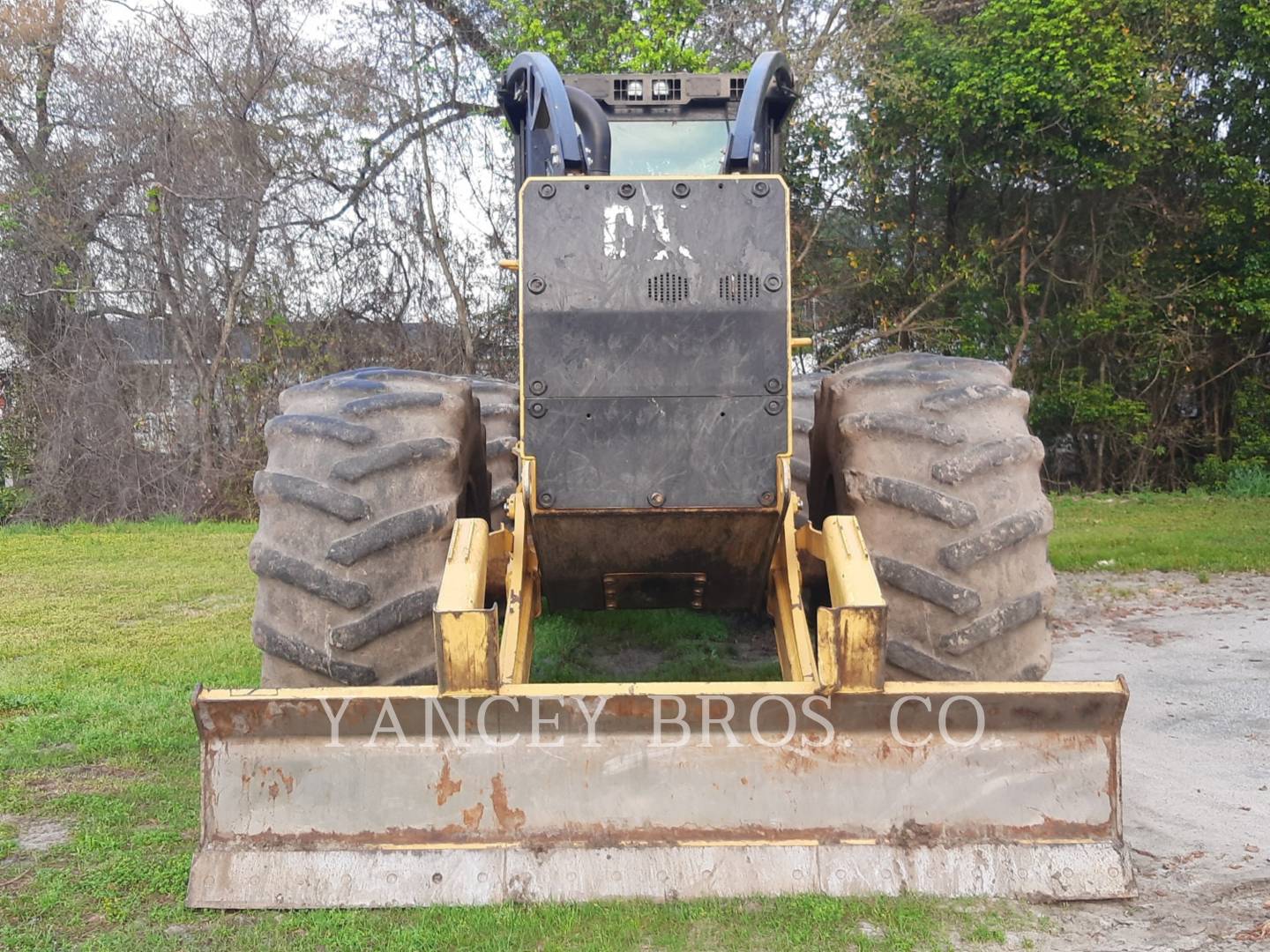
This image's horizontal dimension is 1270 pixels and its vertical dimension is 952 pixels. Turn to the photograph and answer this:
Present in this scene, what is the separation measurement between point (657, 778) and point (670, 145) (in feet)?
8.82

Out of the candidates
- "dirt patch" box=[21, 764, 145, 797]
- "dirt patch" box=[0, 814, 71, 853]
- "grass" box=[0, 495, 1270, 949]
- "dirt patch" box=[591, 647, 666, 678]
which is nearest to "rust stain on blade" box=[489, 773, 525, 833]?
"grass" box=[0, 495, 1270, 949]

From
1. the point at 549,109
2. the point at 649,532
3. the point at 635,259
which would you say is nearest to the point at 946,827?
the point at 649,532

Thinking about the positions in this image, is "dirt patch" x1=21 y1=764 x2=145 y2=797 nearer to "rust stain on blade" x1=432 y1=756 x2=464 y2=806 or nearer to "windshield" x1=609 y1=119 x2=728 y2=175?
"rust stain on blade" x1=432 y1=756 x2=464 y2=806

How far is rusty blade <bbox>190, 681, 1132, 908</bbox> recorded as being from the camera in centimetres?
291

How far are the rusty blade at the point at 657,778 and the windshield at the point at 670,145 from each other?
2375mm

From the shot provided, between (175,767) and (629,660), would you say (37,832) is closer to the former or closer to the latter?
(175,767)

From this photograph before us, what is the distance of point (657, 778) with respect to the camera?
2957 mm

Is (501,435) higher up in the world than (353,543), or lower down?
higher up

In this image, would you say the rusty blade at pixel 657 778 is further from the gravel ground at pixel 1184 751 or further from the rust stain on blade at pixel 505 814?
the gravel ground at pixel 1184 751

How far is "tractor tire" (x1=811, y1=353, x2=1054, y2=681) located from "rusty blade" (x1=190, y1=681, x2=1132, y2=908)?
17.9 inches

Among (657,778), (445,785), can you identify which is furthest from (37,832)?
(657,778)

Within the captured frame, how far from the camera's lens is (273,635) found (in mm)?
3430

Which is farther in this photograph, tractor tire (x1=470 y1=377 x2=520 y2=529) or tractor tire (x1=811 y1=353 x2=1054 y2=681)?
tractor tire (x1=470 y1=377 x2=520 y2=529)

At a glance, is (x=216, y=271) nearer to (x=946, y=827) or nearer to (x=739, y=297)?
(x=739, y=297)
